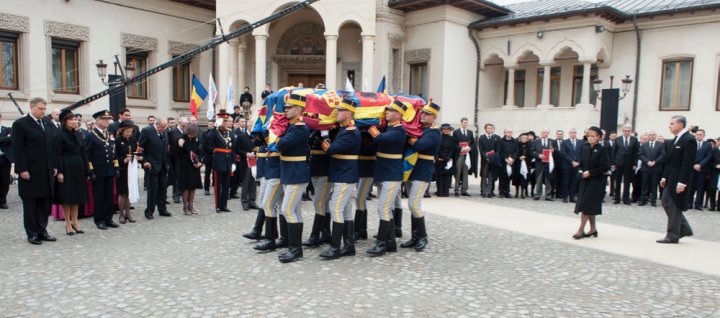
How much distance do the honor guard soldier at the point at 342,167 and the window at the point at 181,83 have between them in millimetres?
18638

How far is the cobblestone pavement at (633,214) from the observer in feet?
29.5

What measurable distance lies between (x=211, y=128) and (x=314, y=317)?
22.3 feet

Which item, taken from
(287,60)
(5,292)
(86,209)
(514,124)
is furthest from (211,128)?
(514,124)

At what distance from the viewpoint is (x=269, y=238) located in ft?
21.7

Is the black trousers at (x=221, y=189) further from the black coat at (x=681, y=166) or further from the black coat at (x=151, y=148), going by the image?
the black coat at (x=681, y=166)

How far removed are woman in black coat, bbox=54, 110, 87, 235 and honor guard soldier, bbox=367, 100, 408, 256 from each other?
445cm

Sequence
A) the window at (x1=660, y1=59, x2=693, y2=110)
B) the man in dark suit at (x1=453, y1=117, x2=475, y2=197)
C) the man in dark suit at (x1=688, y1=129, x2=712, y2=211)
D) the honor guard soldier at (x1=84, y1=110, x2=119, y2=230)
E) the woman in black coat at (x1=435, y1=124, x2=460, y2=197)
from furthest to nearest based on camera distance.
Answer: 1. the window at (x1=660, y1=59, x2=693, y2=110)
2. the man in dark suit at (x1=453, y1=117, x2=475, y2=197)
3. the woman in black coat at (x1=435, y1=124, x2=460, y2=197)
4. the man in dark suit at (x1=688, y1=129, x2=712, y2=211)
5. the honor guard soldier at (x1=84, y1=110, x2=119, y2=230)

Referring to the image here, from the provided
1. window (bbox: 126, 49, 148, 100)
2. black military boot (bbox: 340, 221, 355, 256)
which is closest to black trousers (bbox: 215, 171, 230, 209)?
black military boot (bbox: 340, 221, 355, 256)

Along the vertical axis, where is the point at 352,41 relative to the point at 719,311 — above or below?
above

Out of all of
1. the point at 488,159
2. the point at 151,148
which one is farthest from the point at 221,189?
the point at 488,159

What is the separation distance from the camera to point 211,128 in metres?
10.2

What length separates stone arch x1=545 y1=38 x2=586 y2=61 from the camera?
19641mm

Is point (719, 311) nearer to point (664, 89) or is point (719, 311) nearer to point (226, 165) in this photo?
point (226, 165)

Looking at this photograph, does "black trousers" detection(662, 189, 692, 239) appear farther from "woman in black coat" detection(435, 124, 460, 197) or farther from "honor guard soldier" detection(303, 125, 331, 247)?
"woman in black coat" detection(435, 124, 460, 197)
